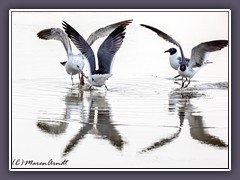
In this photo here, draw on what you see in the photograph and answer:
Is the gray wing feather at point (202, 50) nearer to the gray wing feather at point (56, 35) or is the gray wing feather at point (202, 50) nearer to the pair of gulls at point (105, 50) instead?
the pair of gulls at point (105, 50)

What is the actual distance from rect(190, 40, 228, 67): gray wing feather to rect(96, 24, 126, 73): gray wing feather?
18.7 inches

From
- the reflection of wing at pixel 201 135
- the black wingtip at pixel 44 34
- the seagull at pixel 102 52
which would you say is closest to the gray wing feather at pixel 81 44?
the seagull at pixel 102 52

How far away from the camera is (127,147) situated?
3.09m

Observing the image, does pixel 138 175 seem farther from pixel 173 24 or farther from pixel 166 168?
pixel 173 24

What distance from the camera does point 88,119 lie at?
123 inches

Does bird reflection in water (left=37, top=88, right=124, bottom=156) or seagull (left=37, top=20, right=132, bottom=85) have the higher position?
seagull (left=37, top=20, right=132, bottom=85)

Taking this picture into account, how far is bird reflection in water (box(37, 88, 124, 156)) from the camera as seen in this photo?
3.09 metres

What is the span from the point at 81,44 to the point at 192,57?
718 mm

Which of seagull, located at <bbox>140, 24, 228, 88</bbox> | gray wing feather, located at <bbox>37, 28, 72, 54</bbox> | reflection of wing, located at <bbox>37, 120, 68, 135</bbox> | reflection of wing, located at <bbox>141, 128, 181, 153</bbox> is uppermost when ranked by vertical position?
gray wing feather, located at <bbox>37, 28, 72, 54</bbox>

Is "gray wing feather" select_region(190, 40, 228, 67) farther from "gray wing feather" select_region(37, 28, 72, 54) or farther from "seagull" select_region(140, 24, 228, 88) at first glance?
"gray wing feather" select_region(37, 28, 72, 54)

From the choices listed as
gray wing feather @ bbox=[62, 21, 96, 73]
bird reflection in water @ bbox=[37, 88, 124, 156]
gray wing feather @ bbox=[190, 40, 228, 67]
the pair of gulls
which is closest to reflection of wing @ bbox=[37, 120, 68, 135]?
bird reflection in water @ bbox=[37, 88, 124, 156]

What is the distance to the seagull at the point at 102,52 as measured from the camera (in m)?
3.16

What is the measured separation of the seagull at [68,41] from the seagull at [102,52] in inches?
1.1

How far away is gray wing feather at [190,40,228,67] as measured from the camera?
315cm
